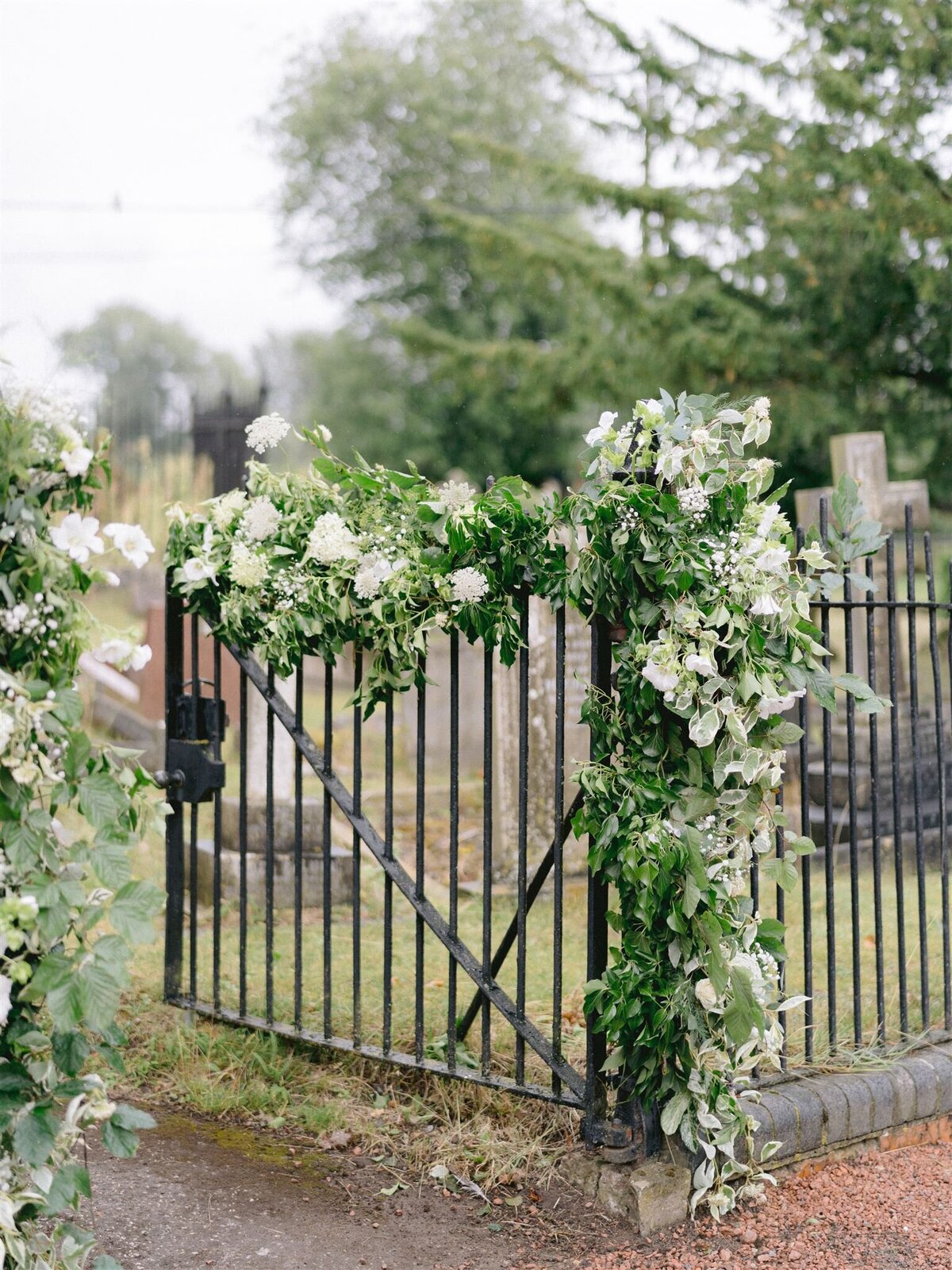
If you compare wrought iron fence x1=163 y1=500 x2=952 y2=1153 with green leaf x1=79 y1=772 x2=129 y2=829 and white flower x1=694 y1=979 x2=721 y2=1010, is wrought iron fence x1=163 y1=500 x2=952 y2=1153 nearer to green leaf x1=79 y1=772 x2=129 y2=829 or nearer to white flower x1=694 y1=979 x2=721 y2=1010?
white flower x1=694 y1=979 x2=721 y2=1010

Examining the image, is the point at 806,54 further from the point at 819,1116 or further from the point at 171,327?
the point at 171,327

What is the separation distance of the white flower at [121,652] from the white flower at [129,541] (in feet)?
0.51

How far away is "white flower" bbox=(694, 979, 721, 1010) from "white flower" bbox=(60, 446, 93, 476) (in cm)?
206

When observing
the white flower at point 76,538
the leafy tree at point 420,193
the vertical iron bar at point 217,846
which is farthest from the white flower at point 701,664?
the leafy tree at point 420,193

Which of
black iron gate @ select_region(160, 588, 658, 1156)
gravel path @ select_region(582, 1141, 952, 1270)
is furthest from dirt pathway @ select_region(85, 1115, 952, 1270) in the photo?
black iron gate @ select_region(160, 588, 658, 1156)

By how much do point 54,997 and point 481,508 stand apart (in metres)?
1.85

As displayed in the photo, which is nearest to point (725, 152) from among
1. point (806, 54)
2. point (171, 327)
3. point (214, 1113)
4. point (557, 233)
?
point (806, 54)

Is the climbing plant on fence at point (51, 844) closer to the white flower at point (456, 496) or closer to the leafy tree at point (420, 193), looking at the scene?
the white flower at point (456, 496)

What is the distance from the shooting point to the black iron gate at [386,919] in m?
3.48

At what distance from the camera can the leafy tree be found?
27391 millimetres

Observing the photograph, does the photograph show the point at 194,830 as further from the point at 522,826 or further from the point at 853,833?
the point at 853,833

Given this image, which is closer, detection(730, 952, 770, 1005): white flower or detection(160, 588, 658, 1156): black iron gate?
detection(730, 952, 770, 1005): white flower

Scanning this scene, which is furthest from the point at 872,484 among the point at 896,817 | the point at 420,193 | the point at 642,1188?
the point at 420,193

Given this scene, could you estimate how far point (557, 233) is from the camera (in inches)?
650
